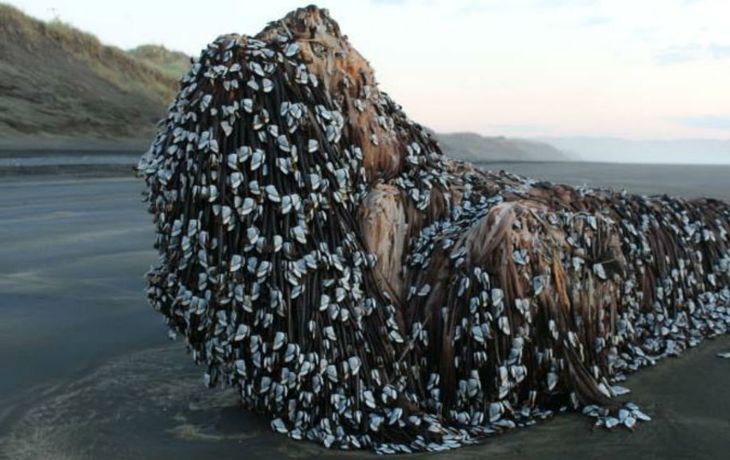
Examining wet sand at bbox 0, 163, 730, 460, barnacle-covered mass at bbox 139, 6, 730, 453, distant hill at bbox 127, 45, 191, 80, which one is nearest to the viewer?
barnacle-covered mass at bbox 139, 6, 730, 453

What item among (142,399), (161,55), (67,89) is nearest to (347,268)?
(142,399)

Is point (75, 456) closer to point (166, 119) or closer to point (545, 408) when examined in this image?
point (166, 119)

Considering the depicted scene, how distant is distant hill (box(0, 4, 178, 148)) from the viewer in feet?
108

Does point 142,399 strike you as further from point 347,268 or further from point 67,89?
point 67,89

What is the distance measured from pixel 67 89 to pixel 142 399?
36233 mm

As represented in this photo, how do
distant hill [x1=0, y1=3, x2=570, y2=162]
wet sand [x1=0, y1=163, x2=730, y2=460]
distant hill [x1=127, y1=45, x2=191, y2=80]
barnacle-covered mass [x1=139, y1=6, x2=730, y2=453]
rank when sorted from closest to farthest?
barnacle-covered mass [x1=139, y1=6, x2=730, y2=453], wet sand [x1=0, y1=163, x2=730, y2=460], distant hill [x1=0, y1=3, x2=570, y2=162], distant hill [x1=127, y1=45, x2=191, y2=80]

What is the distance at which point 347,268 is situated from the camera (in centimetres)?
439

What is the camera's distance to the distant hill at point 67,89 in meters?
32.8

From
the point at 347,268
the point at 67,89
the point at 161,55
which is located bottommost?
the point at 347,268

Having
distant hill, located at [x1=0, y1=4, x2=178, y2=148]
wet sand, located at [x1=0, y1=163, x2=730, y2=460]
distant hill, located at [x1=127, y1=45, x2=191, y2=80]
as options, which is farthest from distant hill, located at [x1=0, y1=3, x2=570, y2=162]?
wet sand, located at [x1=0, y1=163, x2=730, y2=460]

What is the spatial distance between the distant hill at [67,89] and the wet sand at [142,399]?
2323 cm

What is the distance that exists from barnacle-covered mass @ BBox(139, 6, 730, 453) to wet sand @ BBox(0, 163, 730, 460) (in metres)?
0.20

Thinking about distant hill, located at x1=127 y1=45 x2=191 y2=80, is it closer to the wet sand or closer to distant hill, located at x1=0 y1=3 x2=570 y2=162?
distant hill, located at x1=0 y1=3 x2=570 y2=162

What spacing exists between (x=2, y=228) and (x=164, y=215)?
998 centimetres
